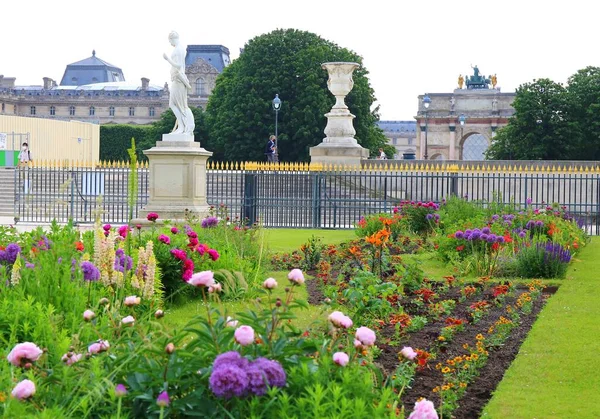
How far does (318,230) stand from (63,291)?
15.1 m

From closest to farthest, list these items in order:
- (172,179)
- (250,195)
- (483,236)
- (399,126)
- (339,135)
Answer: (483,236) < (172,179) < (250,195) < (339,135) < (399,126)

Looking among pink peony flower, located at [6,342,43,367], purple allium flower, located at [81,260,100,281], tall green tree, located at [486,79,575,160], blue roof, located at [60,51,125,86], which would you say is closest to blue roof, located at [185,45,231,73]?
blue roof, located at [60,51,125,86]

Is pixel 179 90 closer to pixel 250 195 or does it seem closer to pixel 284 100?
pixel 250 195

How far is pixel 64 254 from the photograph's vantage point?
7.45m

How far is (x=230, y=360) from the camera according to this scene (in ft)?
11.4

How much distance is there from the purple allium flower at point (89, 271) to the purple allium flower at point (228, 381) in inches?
105

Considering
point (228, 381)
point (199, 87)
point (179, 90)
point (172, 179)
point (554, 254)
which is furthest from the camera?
point (199, 87)

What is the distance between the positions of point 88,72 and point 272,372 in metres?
122

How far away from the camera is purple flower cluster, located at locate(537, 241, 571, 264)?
1207 cm

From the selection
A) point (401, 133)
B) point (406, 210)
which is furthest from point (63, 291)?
point (401, 133)

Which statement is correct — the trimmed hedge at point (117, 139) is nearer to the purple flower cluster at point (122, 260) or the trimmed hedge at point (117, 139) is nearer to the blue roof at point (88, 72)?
the blue roof at point (88, 72)

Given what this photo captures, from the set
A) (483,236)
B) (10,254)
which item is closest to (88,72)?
(483,236)

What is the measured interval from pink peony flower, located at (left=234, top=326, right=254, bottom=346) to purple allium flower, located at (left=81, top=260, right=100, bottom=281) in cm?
256

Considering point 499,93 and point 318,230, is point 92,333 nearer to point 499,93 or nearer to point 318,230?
point 318,230
